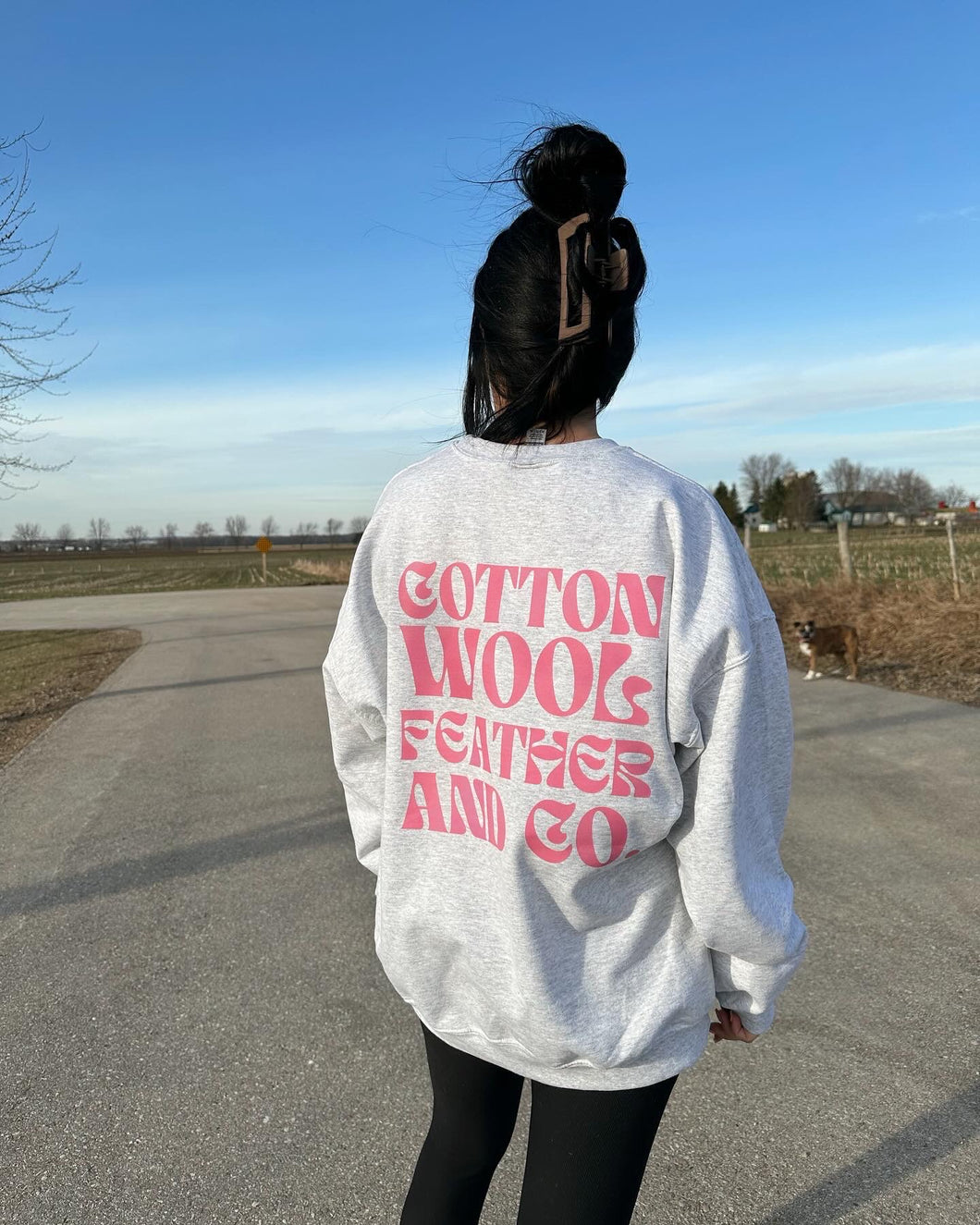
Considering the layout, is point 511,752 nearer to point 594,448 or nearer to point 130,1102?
point 594,448

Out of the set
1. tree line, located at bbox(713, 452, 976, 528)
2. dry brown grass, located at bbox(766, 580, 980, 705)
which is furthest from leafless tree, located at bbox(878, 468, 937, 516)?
dry brown grass, located at bbox(766, 580, 980, 705)

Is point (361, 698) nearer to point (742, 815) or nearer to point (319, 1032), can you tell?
point (742, 815)

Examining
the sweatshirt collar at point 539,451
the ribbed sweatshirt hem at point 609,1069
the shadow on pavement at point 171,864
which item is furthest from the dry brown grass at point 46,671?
the sweatshirt collar at point 539,451

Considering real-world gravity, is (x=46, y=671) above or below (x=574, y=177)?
below

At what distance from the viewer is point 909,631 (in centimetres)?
1027

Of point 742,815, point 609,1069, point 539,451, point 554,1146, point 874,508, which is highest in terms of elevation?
point 874,508

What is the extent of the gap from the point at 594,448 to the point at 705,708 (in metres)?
0.36

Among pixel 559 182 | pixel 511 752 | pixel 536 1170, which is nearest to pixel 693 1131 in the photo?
pixel 536 1170

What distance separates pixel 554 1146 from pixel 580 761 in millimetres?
521

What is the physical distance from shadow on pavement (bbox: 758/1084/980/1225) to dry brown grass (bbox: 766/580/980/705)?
20.6ft

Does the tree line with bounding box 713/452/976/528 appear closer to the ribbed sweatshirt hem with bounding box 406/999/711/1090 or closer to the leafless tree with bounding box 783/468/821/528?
the leafless tree with bounding box 783/468/821/528

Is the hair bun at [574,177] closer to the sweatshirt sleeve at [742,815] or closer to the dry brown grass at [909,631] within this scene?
the sweatshirt sleeve at [742,815]

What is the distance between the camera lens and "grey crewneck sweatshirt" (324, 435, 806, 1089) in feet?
3.79

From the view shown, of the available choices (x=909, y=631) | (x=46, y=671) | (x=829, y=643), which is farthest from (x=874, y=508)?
(x=46, y=671)
